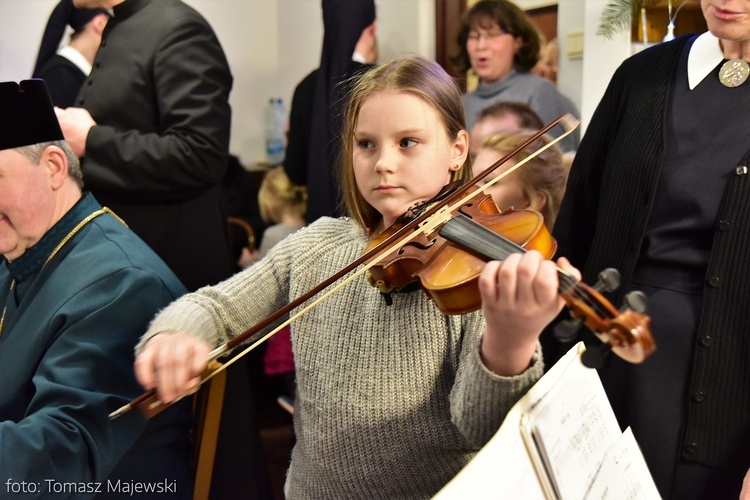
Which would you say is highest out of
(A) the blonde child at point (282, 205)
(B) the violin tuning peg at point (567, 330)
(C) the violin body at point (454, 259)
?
(B) the violin tuning peg at point (567, 330)

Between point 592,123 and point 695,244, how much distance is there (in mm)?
329

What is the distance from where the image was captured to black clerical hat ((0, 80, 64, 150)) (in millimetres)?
1448

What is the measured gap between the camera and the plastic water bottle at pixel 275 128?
5.09 metres

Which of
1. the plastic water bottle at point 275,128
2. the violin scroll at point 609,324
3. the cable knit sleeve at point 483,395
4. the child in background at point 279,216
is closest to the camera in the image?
the violin scroll at point 609,324

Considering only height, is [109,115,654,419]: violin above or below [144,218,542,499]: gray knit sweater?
above

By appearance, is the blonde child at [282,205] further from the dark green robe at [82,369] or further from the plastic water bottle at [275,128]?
the dark green robe at [82,369]

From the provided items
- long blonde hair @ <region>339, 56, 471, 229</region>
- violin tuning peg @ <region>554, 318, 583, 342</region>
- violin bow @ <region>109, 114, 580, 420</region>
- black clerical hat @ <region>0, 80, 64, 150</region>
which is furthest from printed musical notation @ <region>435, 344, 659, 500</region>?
black clerical hat @ <region>0, 80, 64, 150</region>

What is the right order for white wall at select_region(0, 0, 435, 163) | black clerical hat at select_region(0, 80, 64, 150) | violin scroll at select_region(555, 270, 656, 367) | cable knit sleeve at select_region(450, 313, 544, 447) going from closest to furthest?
violin scroll at select_region(555, 270, 656, 367) < cable knit sleeve at select_region(450, 313, 544, 447) < black clerical hat at select_region(0, 80, 64, 150) < white wall at select_region(0, 0, 435, 163)

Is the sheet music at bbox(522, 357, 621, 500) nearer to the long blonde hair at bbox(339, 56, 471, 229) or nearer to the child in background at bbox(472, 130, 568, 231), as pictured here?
the long blonde hair at bbox(339, 56, 471, 229)

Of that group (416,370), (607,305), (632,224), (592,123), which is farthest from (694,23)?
(607,305)

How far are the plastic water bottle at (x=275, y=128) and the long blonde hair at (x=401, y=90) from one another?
3.80 m

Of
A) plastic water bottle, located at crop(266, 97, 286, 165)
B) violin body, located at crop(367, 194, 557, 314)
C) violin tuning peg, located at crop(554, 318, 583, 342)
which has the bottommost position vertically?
plastic water bottle, located at crop(266, 97, 286, 165)

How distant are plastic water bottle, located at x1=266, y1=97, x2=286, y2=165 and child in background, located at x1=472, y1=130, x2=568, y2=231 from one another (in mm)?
3240

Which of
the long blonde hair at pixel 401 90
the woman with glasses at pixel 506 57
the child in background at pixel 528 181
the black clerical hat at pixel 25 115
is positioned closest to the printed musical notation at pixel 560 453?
the long blonde hair at pixel 401 90
